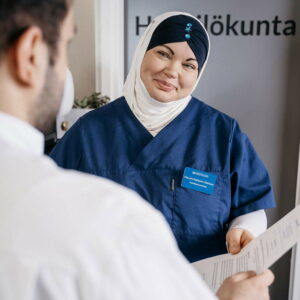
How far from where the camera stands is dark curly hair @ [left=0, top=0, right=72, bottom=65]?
16.9 inches

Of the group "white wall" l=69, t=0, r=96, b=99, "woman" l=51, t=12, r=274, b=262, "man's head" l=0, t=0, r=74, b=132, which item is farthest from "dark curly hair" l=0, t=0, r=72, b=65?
"white wall" l=69, t=0, r=96, b=99

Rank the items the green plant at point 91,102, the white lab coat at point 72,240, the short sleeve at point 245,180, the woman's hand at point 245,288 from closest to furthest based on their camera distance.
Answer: the white lab coat at point 72,240 → the woman's hand at point 245,288 → the short sleeve at point 245,180 → the green plant at point 91,102

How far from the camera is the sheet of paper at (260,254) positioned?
0.83 metres

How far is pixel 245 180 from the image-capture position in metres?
1.20

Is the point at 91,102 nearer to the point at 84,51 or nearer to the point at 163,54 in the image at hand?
the point at 84,51

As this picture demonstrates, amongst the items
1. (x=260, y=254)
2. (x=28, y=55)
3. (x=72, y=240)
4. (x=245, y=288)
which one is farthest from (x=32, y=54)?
(x=260, y=254)

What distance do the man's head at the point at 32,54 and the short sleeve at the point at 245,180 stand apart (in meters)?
0.80

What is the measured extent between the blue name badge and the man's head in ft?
2.32

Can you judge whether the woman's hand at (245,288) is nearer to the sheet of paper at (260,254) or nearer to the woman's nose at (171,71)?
the sheet of paper at (260,254)

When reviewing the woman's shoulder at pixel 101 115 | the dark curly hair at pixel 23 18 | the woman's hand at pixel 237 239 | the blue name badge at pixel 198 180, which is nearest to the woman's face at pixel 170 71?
the woman's shoulder at pixel 101 115

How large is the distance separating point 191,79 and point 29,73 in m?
0.84

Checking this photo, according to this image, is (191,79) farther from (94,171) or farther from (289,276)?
(289,276)

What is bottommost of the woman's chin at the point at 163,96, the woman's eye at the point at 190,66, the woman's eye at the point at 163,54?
the woman's chin at the point at 163,96

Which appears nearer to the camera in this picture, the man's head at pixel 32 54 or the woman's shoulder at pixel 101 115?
the man's head at pixel 32 54
